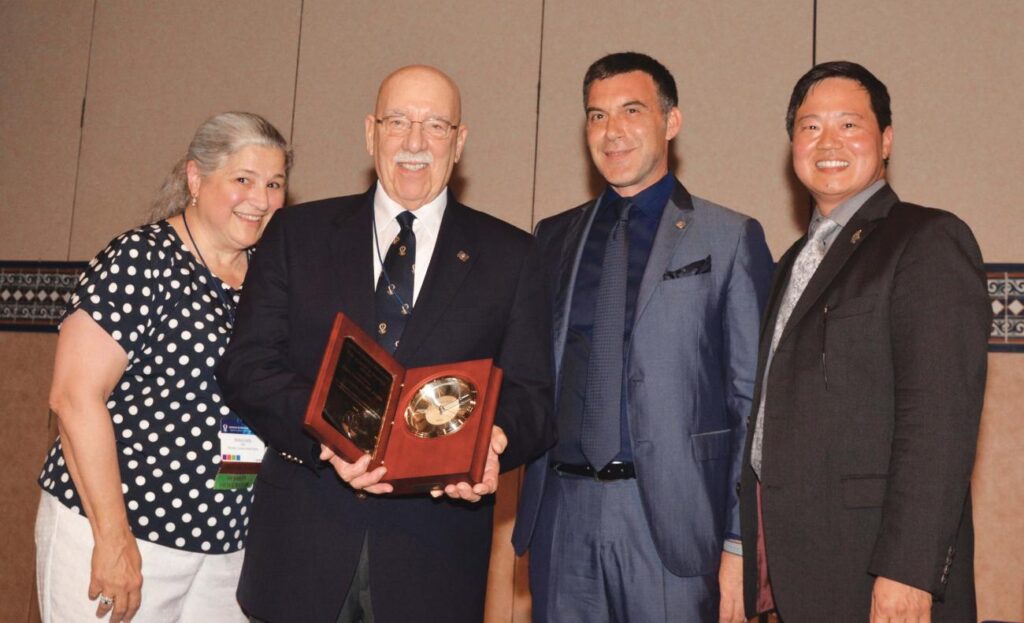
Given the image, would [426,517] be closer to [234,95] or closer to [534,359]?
[534,359]

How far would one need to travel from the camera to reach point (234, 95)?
4.96 m

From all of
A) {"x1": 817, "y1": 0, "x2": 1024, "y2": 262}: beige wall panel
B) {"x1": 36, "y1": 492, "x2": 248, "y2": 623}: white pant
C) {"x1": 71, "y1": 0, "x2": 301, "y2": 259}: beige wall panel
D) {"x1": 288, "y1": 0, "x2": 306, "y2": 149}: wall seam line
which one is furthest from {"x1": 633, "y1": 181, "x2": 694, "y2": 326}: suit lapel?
{"x1": 71, "y1": 0, "x2": 301, "y2": 259}: beige wall panel

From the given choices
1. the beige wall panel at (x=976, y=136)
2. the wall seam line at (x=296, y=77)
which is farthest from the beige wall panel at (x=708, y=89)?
the wall seam line at (x=296, y=77)

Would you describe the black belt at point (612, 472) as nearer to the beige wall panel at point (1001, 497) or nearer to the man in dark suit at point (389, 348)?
the man in dark suit at point (389, 348)

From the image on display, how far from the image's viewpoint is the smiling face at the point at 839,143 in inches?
89.2

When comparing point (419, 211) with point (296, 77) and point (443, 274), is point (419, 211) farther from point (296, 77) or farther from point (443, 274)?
point (296, 77)

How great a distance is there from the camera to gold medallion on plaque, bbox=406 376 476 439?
1823 mm

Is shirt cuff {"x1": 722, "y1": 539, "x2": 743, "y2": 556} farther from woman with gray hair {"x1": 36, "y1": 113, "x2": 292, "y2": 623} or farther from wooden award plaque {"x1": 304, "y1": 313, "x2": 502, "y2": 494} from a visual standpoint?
woman with gray hair {"x1": 36, "y1": 113, "x2": 292, "y2": 623}

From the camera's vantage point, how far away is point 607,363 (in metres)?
2.36

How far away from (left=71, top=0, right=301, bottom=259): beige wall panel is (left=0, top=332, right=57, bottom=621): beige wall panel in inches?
24.6

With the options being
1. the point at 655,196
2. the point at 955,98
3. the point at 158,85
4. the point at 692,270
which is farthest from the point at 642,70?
the point at 158,85

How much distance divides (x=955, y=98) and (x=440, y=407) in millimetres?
3052

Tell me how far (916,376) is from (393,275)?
116 centimetres

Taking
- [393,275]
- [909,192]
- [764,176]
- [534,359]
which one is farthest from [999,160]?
[393,275]
